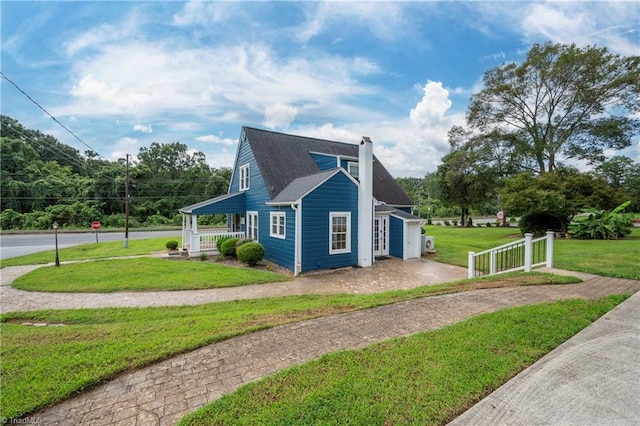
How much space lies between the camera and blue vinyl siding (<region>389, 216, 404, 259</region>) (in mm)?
13078

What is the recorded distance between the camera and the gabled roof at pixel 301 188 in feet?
34.4

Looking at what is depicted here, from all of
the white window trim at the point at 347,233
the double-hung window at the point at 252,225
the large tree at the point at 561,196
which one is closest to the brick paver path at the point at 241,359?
the white window trim at the point at 347,233

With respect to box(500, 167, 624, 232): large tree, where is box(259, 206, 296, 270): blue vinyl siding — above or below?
below

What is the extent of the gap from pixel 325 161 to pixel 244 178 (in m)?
4.51

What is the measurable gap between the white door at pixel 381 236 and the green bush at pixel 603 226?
13.0 metres

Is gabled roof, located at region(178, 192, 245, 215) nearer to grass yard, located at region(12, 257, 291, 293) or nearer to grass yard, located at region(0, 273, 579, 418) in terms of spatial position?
grass yard, located at region(12, 257, 291, 293)

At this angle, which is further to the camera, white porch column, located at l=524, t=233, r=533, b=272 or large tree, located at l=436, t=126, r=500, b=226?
large tree, located at l=436, t=126, r=500, b=226

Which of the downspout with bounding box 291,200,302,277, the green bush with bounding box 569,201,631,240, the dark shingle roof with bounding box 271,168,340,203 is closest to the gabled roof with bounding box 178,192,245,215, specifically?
the dark shingle roof with bounding box 271,168,340,203

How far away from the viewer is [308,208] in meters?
10.4

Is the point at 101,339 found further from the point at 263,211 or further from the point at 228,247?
the point at 263,211

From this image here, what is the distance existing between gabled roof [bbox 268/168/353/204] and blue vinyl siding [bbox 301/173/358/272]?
0.17m

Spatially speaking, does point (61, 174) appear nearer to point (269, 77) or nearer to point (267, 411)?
point (269, 77)

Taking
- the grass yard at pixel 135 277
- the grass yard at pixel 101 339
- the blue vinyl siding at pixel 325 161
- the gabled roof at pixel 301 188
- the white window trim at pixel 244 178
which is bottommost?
the grass yard at pixel 135 277

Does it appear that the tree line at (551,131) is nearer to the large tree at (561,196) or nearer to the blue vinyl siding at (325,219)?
the large tree at (561,196)
